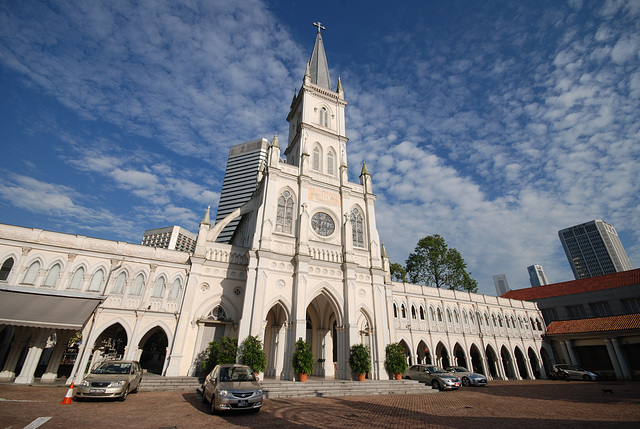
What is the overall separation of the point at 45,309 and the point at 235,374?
1227 cm

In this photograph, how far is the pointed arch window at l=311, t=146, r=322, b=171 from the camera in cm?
2467

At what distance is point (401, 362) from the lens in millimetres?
18156

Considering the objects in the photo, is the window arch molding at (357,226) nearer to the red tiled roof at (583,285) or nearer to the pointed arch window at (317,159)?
the pointed arch window at (317,159)

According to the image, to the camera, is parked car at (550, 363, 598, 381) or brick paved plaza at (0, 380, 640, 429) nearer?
brick paved plaza at (0, 380, 640, 429)

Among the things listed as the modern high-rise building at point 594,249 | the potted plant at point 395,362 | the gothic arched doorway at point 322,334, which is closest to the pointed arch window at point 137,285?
the gothic arched doorway at point 322,334

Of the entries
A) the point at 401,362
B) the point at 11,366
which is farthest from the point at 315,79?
the point at 11,366

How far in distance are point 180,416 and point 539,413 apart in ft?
35.9

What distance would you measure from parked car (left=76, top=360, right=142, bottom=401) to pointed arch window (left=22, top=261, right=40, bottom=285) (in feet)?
31.5

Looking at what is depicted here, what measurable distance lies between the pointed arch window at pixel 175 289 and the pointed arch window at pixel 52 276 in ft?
19.6

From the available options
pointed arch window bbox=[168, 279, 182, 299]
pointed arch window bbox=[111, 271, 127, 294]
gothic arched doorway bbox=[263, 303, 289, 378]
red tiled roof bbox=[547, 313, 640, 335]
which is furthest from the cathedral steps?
red tiled roof bbox=[547, 313, 640, 335]

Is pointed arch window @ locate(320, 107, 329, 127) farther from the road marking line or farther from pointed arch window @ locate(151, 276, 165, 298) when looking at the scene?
the road marking line

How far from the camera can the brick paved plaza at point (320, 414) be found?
7.48 m

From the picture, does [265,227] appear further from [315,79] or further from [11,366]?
[315,79]

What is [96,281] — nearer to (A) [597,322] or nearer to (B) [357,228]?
(B) [357,228]
